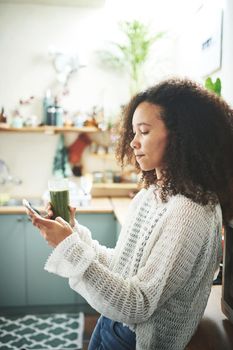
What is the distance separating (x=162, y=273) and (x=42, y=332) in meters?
2.02

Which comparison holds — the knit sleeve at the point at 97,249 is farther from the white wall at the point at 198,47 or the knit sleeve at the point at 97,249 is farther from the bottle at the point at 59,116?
the bottle at the point at 59,116

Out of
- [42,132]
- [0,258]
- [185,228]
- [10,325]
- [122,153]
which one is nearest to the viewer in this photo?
[185,228]

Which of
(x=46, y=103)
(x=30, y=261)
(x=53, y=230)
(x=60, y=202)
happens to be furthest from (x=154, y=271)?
(x=46, y=103)

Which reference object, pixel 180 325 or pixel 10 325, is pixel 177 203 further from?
pixel 10 325

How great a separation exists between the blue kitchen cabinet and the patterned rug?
0.14 meters

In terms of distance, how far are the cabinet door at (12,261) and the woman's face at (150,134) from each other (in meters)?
1.98

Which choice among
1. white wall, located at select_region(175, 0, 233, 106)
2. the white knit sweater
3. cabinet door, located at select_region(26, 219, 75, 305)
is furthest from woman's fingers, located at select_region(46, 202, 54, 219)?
cabinet door, located at select_region(26, 219, 75, 305)

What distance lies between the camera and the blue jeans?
989 mm

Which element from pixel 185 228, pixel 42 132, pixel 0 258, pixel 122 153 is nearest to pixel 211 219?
pixel 185 228

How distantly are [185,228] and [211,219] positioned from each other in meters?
0.10

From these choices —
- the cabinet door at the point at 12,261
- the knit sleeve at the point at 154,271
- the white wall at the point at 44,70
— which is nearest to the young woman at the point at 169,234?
the knit sleeve at the point at 154,271

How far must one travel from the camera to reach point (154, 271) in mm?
808

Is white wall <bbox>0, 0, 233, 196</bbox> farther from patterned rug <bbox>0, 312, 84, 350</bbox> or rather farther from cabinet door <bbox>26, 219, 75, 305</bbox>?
patterned rug <bbox>0, 312, 84, 350</bbox>

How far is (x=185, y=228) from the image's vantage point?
0.80 metres
